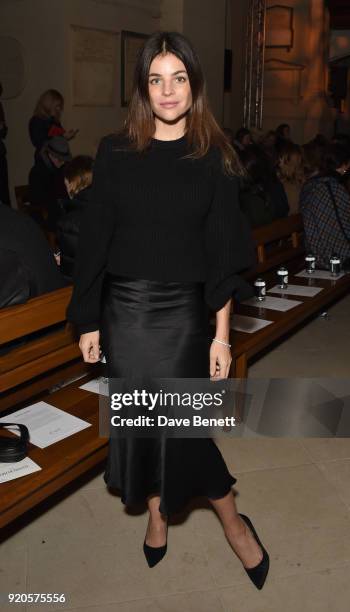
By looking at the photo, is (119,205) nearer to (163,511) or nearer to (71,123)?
(163,511)

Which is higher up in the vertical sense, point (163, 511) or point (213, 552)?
point (163, 511)

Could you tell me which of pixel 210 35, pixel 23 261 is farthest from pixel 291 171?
pixel 210 35

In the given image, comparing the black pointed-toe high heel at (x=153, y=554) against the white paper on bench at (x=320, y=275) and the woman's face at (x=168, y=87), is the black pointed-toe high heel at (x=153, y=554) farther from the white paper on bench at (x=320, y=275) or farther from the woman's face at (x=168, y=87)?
the white paper on bench at (x=320, y=275)

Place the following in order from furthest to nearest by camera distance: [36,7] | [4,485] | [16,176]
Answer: [16,176]
[36,7]
[4,485]

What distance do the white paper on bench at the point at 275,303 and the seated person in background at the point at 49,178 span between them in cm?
A: 235

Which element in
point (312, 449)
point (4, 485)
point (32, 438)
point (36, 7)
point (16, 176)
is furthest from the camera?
point (16, 176)

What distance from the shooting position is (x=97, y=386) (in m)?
3.07

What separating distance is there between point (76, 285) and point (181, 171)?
1.59 feet

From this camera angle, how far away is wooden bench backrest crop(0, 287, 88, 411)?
8.23 feet

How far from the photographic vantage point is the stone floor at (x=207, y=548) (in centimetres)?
235

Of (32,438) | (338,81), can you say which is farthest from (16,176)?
(338,81)

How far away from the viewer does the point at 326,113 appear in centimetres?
1292

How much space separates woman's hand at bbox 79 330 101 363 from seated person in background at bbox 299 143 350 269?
3.28 metres

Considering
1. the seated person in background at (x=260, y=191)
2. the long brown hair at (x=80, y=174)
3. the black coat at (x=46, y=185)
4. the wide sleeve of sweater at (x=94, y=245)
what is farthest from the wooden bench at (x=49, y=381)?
the black coat at (x=46, y=185)
